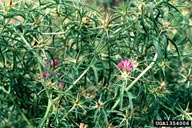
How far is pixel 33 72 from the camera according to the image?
2295 mm

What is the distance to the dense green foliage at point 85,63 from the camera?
6.69ft

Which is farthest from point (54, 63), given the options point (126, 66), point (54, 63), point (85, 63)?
point (126, 66)


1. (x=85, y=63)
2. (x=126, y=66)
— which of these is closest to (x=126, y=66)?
(x=126, y=66)

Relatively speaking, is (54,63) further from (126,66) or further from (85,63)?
(126,66)

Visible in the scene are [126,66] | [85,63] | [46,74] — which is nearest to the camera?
[126,66]

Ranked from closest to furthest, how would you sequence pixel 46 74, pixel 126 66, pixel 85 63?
1. pixel 126 66
2. pixel 46 74
3. pixel 85 63

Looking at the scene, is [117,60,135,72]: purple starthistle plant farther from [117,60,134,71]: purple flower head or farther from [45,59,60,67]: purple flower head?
[45,59,60,67]: purple flower head

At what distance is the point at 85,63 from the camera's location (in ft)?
7.27

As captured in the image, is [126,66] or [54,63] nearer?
[126,66]

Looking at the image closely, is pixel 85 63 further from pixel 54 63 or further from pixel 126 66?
pixel 126 66

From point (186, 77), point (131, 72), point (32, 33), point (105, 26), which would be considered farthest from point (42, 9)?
point (186, 77)

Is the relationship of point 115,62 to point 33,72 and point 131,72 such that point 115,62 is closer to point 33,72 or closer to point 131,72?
point 131,72

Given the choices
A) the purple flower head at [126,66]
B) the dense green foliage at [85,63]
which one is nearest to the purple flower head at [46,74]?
the dense green foliage at [85,63]

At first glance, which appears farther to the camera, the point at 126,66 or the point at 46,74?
the point at 46,74
